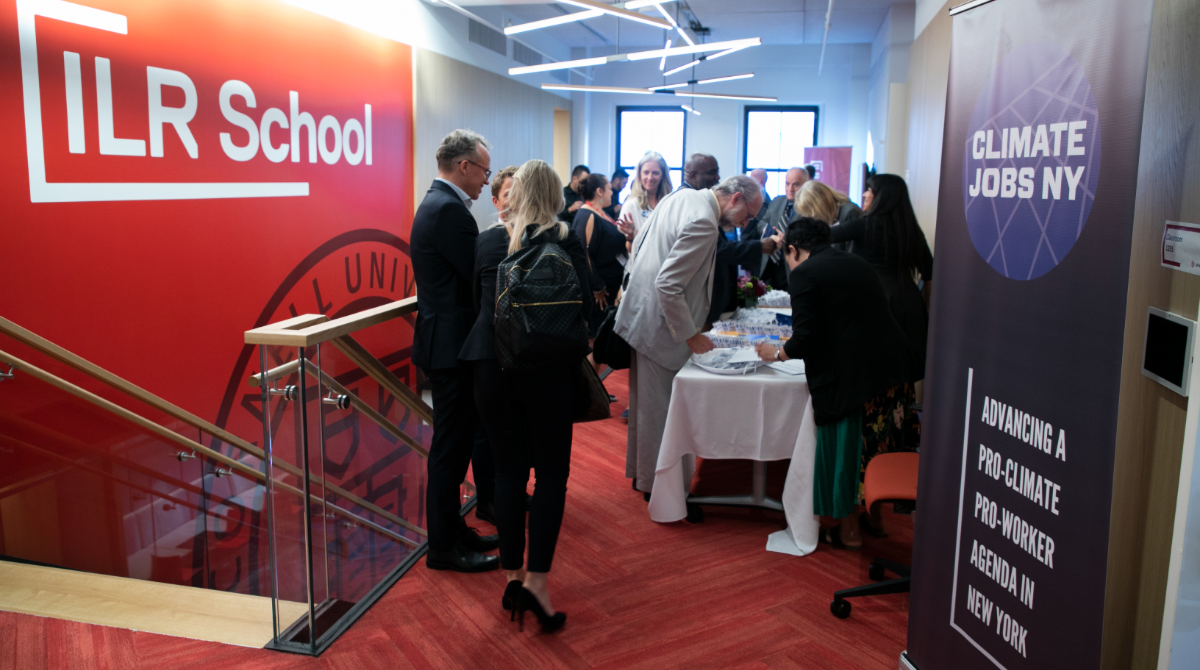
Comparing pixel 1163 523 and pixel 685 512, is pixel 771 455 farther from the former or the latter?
pixel 1163 523

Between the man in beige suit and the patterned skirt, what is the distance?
0.79 m

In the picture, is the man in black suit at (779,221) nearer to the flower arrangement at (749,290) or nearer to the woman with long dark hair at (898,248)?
the flower arrangement at (749,290)

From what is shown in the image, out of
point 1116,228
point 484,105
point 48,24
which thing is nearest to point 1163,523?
point 1116,228

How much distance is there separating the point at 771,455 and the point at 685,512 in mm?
491

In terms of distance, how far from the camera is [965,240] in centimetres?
204

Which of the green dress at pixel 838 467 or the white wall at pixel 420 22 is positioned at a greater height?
the white wall at pixel 420 22

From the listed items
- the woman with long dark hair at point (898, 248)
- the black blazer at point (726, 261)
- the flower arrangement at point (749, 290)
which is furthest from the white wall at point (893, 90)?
the black blazer at point (726, 261)

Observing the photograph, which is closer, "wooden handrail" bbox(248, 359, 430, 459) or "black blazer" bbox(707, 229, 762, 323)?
"wooden handrail" bbox(248, 359, 430, 459)

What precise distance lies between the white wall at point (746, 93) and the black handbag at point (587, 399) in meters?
10.7

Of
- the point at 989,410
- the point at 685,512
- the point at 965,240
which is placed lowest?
the point at 685,512

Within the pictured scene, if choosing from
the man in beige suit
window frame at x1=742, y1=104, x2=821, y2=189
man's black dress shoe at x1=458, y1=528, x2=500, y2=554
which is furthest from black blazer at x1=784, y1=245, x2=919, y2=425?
window frame at x1=742, y1=104, x2=821, y2=189

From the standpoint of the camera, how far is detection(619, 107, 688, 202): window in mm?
13883

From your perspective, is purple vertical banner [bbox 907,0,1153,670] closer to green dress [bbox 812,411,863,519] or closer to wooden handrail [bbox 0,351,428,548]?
green dress [bbox 812,411,863,519]

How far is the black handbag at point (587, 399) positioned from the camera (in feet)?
8.82
